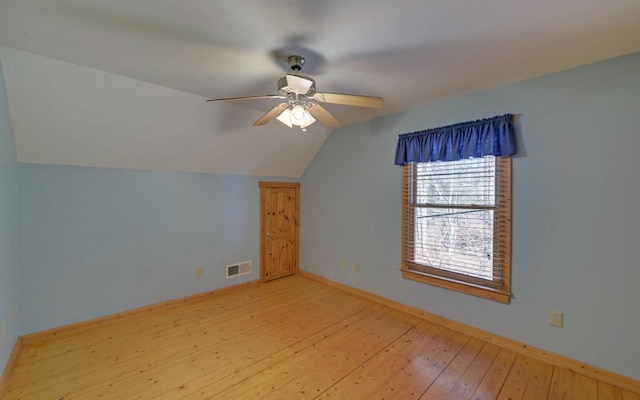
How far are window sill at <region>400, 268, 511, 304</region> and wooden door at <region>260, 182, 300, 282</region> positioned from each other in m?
2.25

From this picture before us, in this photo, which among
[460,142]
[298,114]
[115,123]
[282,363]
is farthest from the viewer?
[460,142]

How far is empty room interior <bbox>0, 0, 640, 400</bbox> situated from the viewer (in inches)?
72.9

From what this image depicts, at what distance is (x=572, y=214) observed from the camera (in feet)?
7.76

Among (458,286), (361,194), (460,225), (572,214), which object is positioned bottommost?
(458,286)

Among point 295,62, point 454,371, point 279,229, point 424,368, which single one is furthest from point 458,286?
point 279,229

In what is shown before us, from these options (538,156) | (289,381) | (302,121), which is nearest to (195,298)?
(289,381)

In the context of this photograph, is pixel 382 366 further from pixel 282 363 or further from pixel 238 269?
pixel 238 269

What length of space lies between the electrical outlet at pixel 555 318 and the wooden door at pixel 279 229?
368 centimetres

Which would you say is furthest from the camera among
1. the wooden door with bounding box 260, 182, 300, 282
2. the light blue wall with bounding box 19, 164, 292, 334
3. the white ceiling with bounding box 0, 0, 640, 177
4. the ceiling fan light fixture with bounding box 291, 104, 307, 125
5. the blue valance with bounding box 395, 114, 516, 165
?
the wooden door with bounding box 260, 182, 300, 282

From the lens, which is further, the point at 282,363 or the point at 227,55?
the point at 282,363

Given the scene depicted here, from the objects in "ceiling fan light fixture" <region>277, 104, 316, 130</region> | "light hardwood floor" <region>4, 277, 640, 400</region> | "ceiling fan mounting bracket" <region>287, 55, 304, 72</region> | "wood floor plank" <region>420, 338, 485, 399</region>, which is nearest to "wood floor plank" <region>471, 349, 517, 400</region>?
"light hardwood floor" <region>4, 277, 640, 400</region>

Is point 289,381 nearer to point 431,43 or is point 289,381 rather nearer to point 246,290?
point 246,290

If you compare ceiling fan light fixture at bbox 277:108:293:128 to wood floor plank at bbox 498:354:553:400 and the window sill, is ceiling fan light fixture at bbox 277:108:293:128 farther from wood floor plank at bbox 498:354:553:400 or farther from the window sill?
wood floor plank at bbox 498:354:553:400

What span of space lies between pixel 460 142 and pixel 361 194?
4.99 feet
